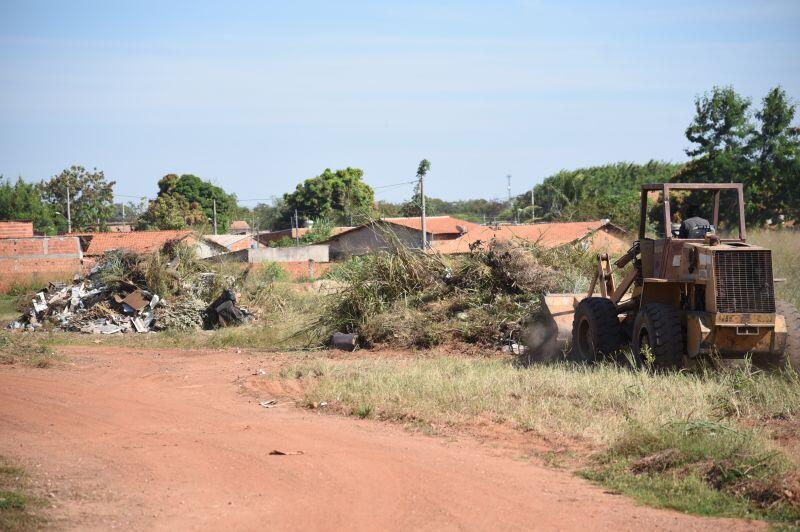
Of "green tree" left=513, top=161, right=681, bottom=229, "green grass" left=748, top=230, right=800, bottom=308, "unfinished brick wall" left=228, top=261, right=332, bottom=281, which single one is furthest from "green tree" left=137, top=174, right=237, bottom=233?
"green grass" left=748, top=230, right=800, bottom=308

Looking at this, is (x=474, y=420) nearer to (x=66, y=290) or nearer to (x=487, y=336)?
(x=487, y=336)

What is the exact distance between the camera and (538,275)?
59.2 ft

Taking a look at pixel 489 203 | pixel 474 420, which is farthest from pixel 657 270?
pixel 489 203

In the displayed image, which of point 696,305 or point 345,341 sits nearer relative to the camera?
point 696,305

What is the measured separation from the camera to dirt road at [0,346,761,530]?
698cm

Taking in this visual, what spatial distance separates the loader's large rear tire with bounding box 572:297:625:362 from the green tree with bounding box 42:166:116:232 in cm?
6561

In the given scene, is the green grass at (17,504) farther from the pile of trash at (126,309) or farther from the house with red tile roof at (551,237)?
the pile of trash at (126,309)

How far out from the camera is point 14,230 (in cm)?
4866

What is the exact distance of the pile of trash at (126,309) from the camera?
912 inches

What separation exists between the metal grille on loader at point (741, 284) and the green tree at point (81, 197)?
226 ft

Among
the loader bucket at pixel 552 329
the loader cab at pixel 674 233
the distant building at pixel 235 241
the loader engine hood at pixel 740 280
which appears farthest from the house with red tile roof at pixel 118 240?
the loader engine hood at pixel 740 280

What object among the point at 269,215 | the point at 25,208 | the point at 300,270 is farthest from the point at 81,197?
the point at 300,270

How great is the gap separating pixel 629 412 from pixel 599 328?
3.80 m

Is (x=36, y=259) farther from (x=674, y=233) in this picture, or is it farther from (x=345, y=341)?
(x=674, y=233)
